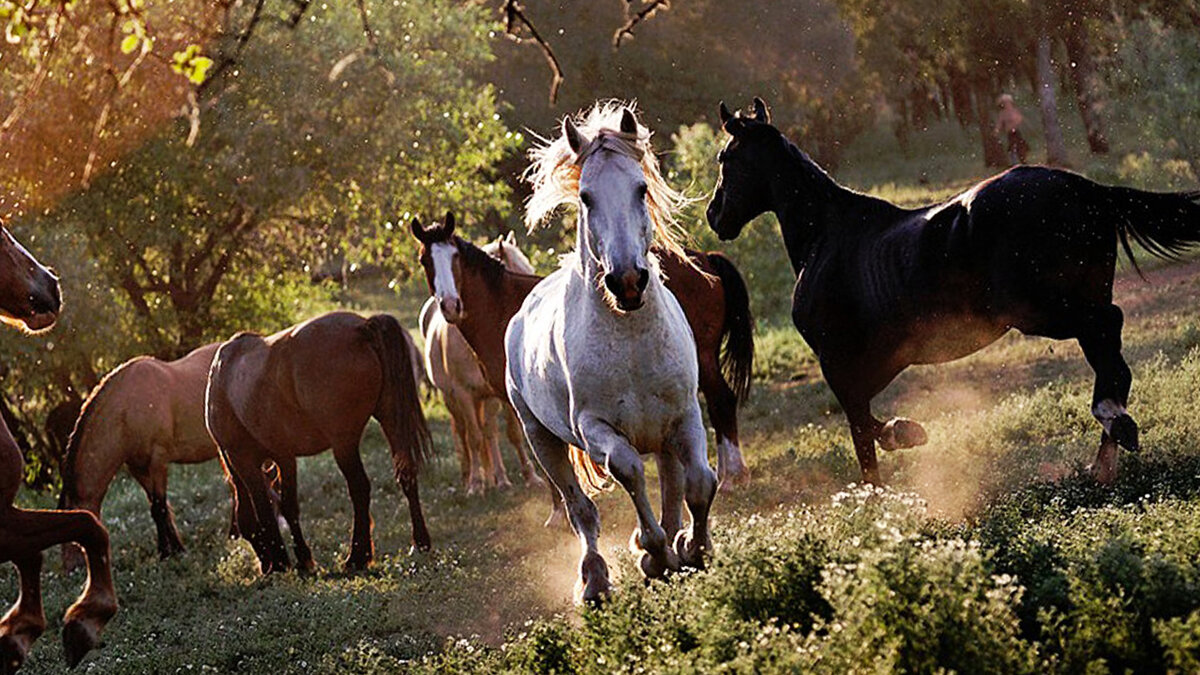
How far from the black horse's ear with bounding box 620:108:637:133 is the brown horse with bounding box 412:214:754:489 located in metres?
4.66

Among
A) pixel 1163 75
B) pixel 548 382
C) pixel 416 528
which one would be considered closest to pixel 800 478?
pixel 416 528

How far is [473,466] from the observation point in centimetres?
1656

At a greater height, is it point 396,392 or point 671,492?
point 396,392

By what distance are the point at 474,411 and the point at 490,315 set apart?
13.4ft

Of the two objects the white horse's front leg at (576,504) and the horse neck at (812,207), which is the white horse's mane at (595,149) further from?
the horse neck at (812,207)

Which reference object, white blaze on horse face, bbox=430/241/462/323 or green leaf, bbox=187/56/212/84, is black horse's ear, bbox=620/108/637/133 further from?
white blaze on horse face, bbox=430/241/462/323

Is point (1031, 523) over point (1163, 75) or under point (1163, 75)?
under

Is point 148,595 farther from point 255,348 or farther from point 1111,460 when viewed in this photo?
point 1111,460

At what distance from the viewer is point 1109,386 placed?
27.6 feet

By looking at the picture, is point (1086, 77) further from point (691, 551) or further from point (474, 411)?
point (691, 551)

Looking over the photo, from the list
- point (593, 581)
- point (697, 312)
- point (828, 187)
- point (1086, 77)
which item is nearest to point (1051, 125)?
point (1086, 77)

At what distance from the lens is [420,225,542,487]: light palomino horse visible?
16.4 m

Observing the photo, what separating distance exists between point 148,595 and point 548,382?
610cm

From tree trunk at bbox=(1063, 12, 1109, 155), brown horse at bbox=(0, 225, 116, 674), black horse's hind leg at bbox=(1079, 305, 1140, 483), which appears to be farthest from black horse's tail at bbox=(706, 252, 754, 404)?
tree trunk at bbox=(1063, 12, 1109, 155)
